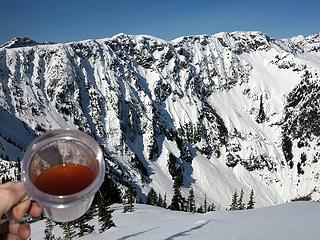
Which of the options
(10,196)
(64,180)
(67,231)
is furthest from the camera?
(67,231)

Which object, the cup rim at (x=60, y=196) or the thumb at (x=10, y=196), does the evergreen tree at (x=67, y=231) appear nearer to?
the cup rim at (x=60, y=196)

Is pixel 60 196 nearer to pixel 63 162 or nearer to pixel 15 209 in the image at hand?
pixel 15 209

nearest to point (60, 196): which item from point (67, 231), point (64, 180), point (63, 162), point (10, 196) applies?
point (64, 180)

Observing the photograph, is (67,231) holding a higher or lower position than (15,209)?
lower

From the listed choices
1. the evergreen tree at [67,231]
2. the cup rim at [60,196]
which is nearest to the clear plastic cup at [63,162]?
the cup rim at [60,196]

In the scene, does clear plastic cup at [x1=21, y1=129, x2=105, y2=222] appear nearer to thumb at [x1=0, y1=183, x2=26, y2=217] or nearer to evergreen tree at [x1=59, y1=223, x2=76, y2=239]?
thumb at [x1=0, y1=183, x2=26, y2=217]

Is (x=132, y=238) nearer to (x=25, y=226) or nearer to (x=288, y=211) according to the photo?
(x=288, y=211)
